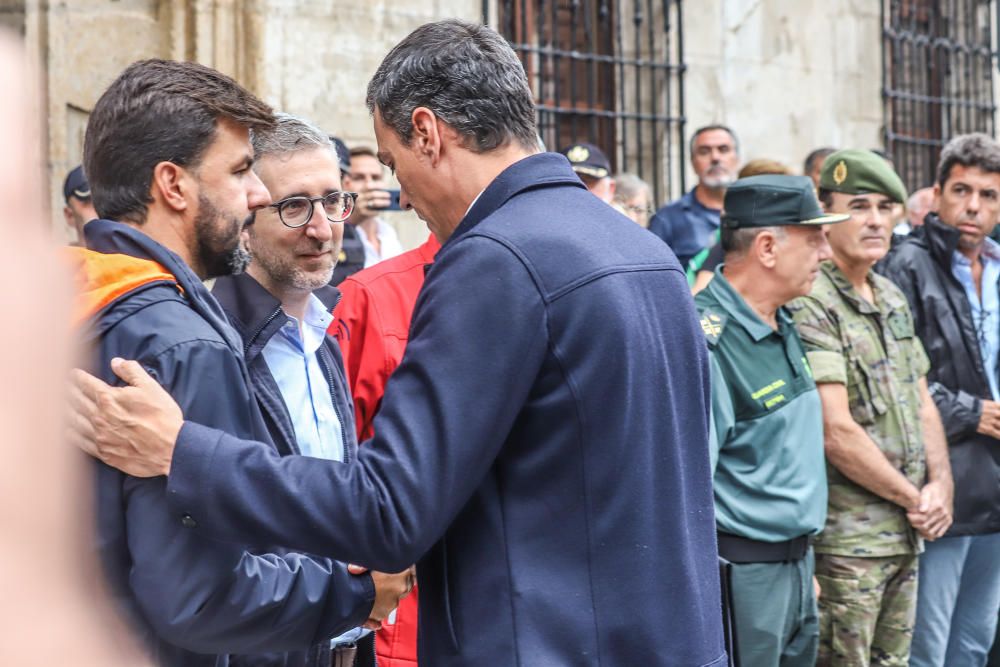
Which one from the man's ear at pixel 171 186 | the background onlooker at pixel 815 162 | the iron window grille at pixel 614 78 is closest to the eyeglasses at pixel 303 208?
the man's ear at pixel 171 186

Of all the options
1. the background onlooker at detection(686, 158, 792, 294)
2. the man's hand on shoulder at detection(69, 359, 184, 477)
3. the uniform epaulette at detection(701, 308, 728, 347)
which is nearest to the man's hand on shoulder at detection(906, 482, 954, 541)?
the uniform epaulette at detection(701, 308, 728, 347)

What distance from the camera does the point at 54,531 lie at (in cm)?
103

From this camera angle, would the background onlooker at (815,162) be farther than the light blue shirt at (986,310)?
Yes

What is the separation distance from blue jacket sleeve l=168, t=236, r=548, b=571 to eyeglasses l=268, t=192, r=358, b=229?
1.40 metres

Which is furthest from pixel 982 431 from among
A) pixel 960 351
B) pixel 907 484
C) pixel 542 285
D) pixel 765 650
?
pixel 542 285

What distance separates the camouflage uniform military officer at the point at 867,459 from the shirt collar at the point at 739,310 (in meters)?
0.39

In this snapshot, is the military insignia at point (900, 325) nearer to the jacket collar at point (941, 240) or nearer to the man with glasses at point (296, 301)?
the jacket collar at point (941, 240)

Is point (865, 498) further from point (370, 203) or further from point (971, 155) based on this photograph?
point (370, 203)

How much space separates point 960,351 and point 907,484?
1098mm

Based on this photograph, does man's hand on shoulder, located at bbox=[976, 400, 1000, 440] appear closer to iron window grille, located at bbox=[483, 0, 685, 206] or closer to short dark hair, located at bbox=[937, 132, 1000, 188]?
short dark hair, located at bbox=[937, 132, 1000, 188]

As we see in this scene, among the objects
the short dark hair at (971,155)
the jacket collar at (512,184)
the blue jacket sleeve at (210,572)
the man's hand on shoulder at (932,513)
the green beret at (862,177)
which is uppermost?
the short dark hair at (971,155)

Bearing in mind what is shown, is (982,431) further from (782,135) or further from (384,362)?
(782,135)

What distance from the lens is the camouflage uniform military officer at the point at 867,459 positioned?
4.64 m

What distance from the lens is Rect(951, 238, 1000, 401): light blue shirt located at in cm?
567
